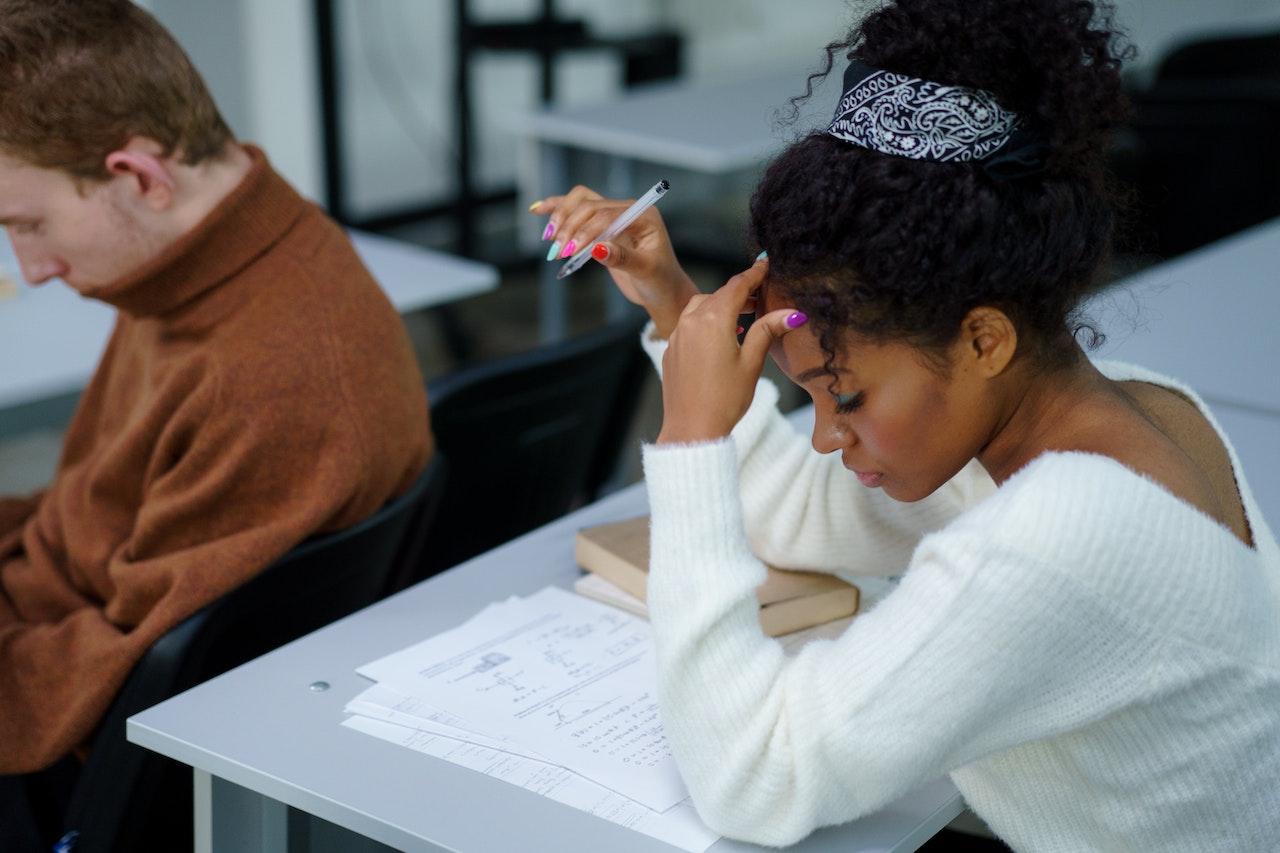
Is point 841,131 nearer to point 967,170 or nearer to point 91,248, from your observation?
point 967,170

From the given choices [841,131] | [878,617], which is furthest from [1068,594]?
[841,131]

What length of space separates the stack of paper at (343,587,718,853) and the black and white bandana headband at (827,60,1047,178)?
19.7 inches

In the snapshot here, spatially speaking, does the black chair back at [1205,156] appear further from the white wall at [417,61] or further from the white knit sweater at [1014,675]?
the white knit sweater at [1014,675]

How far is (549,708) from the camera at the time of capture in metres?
1.13

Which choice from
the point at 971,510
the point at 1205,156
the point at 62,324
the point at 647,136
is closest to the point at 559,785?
the point at 971,510

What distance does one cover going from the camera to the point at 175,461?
145 cm

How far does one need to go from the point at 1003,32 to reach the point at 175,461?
96 centimetres

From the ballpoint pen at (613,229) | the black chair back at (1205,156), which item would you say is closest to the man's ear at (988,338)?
the ballpoint pen at (613,229)

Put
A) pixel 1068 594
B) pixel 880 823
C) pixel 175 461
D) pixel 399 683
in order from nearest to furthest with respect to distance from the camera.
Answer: pixel 1068 594
pixel 880 823
pixel 399 683
pixel 175 461

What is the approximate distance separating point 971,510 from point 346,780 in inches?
19.9

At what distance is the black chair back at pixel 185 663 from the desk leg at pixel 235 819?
0.19 m

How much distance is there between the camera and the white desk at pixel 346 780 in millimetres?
977

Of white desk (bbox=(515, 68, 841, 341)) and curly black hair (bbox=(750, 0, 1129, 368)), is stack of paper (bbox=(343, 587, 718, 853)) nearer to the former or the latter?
curly black hair (bbox=(750, 0, 1129, 368))

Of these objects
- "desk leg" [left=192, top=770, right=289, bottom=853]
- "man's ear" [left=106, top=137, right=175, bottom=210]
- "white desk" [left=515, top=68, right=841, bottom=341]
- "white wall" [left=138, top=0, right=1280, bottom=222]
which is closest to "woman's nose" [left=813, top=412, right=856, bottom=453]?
"desk leg" [left=192, top=770, right=289, bottom=853]
